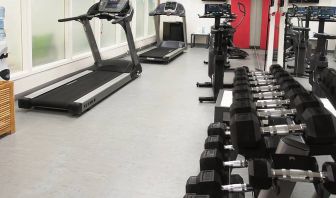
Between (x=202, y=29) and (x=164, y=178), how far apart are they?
9.76 metres

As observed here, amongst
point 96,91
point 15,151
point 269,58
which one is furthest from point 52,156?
point 269,58

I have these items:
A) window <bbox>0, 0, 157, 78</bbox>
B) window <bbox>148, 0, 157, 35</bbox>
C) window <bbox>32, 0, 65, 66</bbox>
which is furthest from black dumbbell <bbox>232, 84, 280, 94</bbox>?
window <bbox>148, 0, 157, 35</bbox>

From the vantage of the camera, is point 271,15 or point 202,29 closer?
point 271,15

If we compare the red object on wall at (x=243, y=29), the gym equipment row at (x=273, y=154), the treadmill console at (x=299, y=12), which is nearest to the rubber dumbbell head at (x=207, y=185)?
the gym equipment row at (x=273, y=154)

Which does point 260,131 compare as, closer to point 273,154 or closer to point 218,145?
point 273,154

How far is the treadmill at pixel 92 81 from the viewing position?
4.85 m

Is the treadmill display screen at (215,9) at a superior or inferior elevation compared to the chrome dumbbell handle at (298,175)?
superior

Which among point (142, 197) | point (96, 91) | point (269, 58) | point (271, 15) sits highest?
point (271, 15)

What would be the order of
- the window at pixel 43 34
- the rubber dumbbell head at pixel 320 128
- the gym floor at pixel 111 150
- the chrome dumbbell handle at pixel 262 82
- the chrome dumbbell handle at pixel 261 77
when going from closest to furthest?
the rubber dumbbell head at pixel 320 128 < the chrome dumbbell handle at pixel 262 82 < the chrome dumbbell handle at pixel 261 77 < the gym floor at pixel 111 150 < the window at pixel 43 34

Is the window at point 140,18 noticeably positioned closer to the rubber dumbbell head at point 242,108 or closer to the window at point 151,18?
the window at point 151,18

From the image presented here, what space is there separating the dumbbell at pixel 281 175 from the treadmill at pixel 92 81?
3586 millimetres

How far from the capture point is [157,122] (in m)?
4.61

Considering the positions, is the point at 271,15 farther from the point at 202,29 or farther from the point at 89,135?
the point at 202,29

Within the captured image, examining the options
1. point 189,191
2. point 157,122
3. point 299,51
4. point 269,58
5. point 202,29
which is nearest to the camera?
point 189,191
